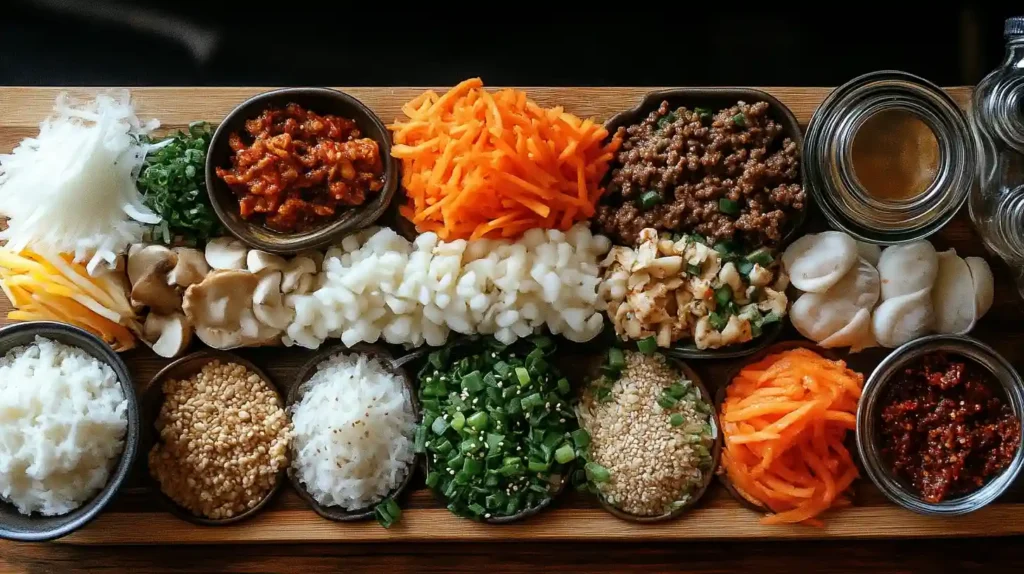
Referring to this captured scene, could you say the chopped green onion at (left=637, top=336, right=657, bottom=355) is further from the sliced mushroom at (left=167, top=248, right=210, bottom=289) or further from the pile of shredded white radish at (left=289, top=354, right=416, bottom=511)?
the sliced mushroom at (left=167, top=248, right=210, bottom=289)

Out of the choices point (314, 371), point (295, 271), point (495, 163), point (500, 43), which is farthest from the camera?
point (500, 43)

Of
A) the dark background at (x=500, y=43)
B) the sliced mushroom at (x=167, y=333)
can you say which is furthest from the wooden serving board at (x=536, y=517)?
the dark background at (x=500, y=43)

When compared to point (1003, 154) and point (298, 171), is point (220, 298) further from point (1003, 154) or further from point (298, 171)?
point (1003, 154)

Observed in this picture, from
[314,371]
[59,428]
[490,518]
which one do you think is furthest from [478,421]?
[59,428]

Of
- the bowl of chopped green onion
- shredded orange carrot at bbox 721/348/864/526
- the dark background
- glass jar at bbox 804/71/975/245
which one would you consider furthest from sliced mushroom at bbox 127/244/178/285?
glass jar at bbox 804/71/975/245

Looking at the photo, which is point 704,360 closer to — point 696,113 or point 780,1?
point 696,113

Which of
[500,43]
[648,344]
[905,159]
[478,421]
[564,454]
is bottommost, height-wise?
[564,454]

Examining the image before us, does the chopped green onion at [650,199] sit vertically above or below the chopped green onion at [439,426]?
above

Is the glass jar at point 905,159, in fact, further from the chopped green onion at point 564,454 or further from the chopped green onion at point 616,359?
the chopped green onion at point 564,454
